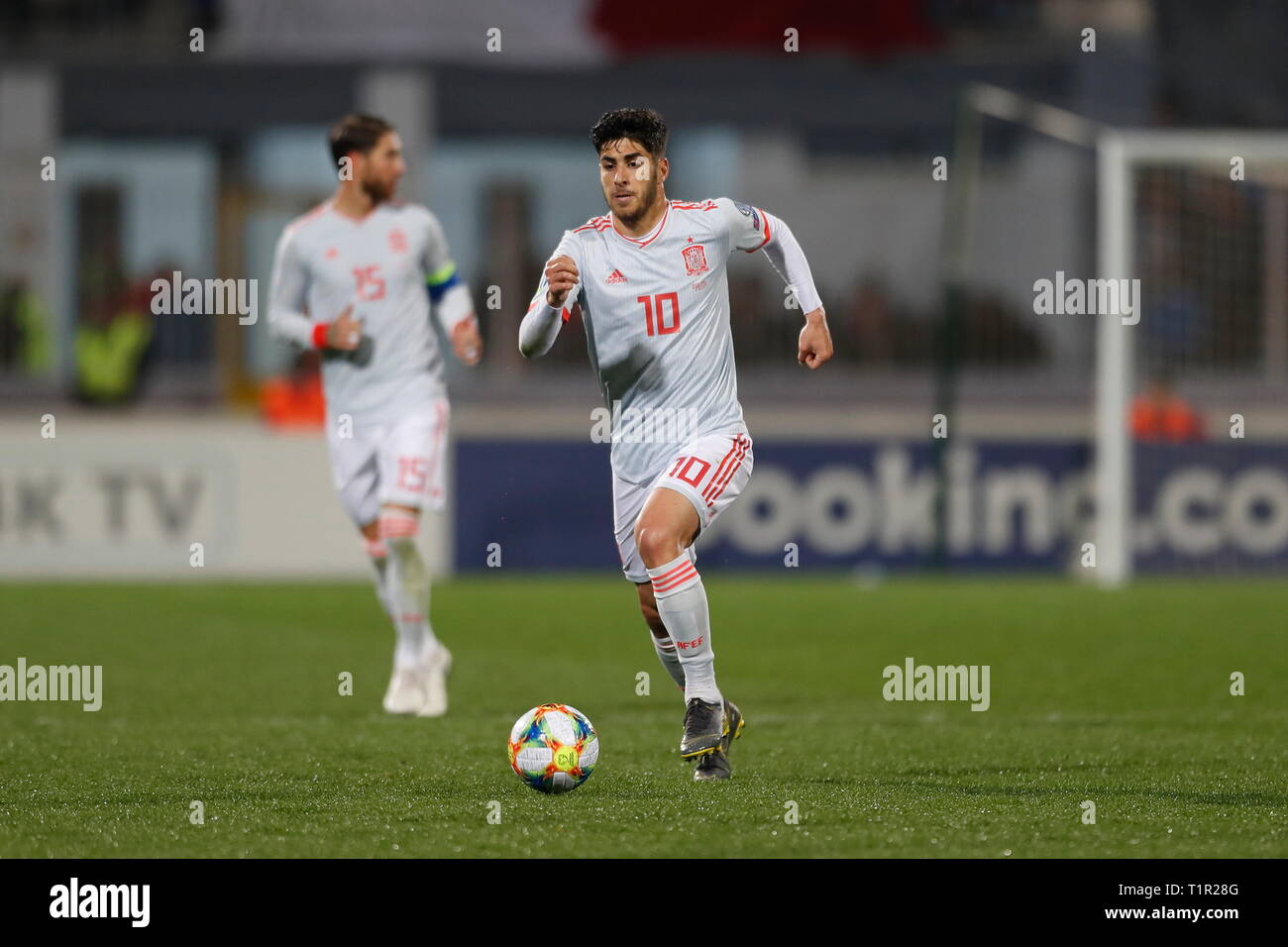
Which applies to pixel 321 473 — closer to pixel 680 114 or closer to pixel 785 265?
pixel 680 114

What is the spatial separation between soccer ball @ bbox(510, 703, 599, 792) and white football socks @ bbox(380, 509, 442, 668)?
2.54 m

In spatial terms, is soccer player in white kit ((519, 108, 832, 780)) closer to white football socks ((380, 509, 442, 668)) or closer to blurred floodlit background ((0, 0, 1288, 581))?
white football socks ((380, 509, 442, 668))

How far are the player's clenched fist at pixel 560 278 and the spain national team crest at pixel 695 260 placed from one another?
20.3 inches

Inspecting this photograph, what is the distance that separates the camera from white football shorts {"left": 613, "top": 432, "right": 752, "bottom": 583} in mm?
6773

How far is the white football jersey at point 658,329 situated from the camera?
23.0 ft

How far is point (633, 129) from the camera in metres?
6.83

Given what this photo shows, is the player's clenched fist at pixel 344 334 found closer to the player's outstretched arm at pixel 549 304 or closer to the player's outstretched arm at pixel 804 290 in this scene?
the player's outstretched arm at pixel 549 304

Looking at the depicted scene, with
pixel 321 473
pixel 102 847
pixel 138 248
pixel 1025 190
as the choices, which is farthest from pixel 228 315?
pixel 102 847

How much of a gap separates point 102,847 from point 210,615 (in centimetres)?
901

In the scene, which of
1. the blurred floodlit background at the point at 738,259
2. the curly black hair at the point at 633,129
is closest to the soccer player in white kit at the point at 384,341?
the curly black hair at the point at 633,129

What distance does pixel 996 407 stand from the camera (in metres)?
19.0

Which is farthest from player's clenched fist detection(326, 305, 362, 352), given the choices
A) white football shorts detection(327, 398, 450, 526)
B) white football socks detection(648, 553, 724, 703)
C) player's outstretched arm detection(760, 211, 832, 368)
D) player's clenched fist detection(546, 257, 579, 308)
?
white football socks detection(648, 553, 724, 703)

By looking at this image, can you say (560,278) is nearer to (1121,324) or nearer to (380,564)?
(380,564)

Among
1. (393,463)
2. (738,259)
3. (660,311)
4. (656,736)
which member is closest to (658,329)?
(660,311)
